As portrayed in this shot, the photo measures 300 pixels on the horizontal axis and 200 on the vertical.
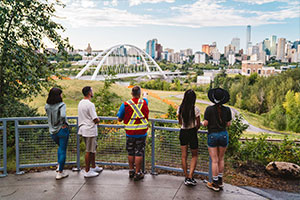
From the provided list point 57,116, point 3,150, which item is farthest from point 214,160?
point 3,150

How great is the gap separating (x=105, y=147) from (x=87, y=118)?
977 mm

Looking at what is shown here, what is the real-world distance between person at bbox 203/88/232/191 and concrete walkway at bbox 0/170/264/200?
1.14 feet

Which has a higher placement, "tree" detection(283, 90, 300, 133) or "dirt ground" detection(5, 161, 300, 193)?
"dirt ground" detection(5, 161, 300, 193)

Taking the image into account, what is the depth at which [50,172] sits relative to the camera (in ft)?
16.3

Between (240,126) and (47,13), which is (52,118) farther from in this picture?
(240,126)

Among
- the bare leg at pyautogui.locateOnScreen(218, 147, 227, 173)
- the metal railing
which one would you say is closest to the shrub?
the metal railing

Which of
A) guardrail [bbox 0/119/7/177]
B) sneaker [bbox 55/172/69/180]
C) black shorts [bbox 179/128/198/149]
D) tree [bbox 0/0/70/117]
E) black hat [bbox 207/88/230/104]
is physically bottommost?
sneaker [bbox 55/172/69/180]

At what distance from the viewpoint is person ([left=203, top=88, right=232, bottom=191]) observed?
4129 millimetres

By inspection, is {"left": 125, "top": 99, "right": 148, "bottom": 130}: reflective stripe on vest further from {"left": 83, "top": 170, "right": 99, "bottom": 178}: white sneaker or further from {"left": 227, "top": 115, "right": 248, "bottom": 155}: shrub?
{"left": 227, "top": 115, "right": 248, "bottom": 155}: shrub

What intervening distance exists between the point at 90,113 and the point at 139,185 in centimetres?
138

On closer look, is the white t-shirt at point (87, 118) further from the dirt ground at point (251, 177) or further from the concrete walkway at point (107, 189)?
the dirt ground at point (251, 177)

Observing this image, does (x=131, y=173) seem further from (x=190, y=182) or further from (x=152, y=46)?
(x=152, y=46)

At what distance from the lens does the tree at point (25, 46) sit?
5.61m

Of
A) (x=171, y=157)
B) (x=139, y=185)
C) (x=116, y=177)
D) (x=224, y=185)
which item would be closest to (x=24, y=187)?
(x=116, y=177)
